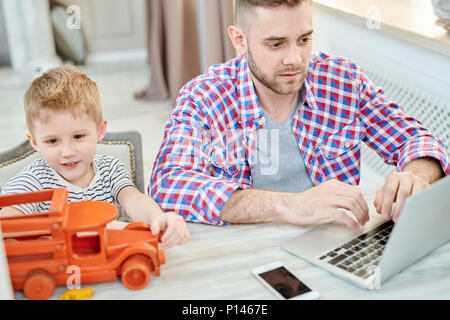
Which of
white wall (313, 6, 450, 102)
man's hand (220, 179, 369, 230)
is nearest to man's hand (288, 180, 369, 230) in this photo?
man's hand (220, 179, 369, 230)

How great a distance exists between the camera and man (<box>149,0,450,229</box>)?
46.5 inches

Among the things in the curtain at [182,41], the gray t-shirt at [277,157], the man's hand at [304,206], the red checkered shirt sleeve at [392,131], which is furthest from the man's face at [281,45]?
the curtain at [182,41]

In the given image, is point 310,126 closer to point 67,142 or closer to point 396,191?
point 396,191

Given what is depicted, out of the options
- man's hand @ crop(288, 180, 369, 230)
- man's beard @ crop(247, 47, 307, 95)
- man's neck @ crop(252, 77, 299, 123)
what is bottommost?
man's hand @ crop(288, 180, 369, 230)

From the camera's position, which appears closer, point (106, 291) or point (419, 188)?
point (106, 291)

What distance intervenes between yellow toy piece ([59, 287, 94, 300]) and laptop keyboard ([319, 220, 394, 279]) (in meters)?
0.41

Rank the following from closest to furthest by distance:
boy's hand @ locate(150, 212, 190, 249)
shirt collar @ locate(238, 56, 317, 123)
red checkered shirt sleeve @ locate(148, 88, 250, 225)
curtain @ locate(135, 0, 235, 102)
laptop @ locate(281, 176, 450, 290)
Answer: laptop @ locate(281, 176, 450, 290)
boy's hand @ locate(150, 212, 190, 249)
red checkered shirt sleeve @ locate(148, 88, 250, 225)
shirt collar @ locate(238, 56, 317, 123)
curtain @ locate(135, 0, 235, 102)

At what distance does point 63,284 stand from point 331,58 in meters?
1.00

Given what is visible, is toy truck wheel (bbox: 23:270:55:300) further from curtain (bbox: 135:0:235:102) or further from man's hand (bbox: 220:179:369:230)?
curtain (bbox: 135:0:235:102)

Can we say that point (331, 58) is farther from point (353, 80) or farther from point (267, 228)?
point (267, 228)

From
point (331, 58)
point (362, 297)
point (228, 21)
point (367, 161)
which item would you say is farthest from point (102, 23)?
point (362, 297)

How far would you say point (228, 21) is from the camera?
122 inches

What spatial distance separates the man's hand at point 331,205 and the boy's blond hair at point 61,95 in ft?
1.69

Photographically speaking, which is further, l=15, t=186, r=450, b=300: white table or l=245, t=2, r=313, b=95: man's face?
l=245, t=2, r=313, b=95: man's face
